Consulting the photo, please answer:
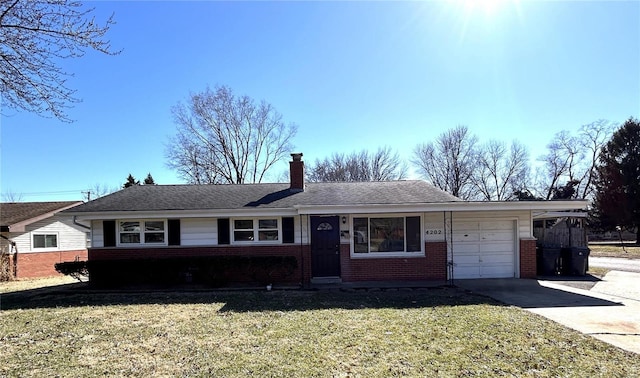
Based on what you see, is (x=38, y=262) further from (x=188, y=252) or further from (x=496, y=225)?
(x=496, y=225)

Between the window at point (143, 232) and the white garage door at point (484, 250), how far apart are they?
31.7 ft

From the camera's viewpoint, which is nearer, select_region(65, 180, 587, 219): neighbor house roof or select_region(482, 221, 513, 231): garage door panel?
select_region(65, 180, 587, 219): neighbor house roof

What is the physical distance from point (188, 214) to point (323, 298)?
525cm

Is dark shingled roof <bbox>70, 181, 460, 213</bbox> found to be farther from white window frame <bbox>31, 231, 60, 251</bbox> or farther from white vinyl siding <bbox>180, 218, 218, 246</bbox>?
white window frame <bbox>31, 231, 60, 251</bbox>

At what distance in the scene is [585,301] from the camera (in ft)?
29.0

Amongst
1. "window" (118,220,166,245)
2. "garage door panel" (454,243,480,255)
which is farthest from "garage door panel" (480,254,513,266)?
"window" (118,220,166,245)

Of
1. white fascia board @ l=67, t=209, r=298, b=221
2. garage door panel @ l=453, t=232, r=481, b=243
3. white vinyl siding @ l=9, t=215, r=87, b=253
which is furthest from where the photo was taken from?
white vinyl siding @ l=9, t=215, r=87, b=253

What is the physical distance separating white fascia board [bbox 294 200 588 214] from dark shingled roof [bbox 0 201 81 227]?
593 inches

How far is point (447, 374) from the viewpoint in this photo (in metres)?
4.63

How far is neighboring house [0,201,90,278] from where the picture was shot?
56.7 ft

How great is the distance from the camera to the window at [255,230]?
40.9 ft

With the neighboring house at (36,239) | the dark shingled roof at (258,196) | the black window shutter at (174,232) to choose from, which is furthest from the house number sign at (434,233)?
the neighboring house at (36,239)

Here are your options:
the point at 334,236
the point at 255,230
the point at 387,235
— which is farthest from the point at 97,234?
the point at 387,235

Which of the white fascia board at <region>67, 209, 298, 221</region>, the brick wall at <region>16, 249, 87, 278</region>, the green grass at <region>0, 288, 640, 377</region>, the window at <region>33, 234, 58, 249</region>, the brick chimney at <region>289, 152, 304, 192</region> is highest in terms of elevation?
the brick chimney at <region>289, 152, 304, 192</region>
